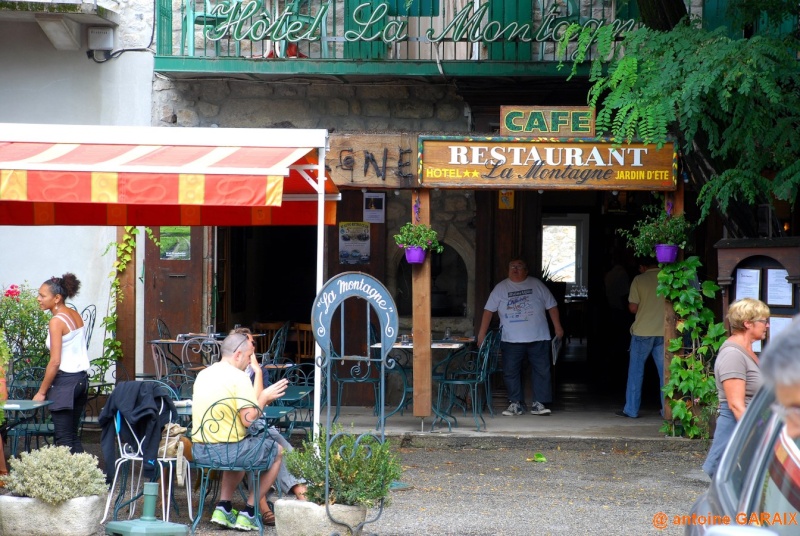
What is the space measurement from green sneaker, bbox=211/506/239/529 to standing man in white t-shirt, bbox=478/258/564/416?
476 cm

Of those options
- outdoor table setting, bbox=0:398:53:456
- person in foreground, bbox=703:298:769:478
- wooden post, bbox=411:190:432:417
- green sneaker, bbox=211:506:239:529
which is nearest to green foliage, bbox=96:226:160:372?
outdoor table setting, bbox=0:398:53:456

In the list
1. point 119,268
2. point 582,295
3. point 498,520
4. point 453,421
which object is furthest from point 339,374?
point 582,295

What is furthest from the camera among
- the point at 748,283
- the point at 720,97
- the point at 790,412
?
the point at 748,283

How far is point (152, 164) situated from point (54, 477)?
2088 mm

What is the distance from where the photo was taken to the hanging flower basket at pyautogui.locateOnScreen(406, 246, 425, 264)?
31.0ft

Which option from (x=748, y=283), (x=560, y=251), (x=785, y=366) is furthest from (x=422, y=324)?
(x=560, y=251)

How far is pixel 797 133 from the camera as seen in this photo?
8297 millimetres

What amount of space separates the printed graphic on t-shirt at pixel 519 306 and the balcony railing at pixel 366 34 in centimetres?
234

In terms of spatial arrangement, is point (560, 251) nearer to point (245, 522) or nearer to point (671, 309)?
point (671, 309)

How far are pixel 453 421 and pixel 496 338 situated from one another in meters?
1.14

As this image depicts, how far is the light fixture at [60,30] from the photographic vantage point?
1062 cm

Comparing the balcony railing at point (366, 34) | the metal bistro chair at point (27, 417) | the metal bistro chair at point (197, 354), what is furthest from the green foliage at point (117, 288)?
the balcony railing at point (366, 34)

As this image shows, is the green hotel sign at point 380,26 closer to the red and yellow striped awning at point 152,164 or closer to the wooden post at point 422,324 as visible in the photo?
the wooden post at point 422,324

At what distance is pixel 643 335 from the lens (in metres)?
10.7
